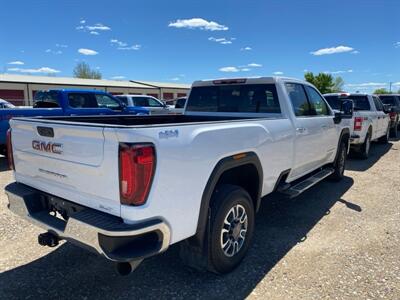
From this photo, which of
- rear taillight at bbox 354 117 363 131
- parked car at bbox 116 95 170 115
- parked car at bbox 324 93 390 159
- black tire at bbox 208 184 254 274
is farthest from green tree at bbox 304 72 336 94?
black tire at bbox 208 184 254 274

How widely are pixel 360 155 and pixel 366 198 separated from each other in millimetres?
4125

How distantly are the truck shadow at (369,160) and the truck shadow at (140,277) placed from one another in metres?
5.10

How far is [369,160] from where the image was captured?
32.2 ft

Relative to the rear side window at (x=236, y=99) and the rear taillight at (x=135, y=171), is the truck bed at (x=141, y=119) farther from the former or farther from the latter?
the rear taillight at (x=135, y=171)

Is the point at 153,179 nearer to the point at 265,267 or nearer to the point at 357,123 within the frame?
the point at 265,267

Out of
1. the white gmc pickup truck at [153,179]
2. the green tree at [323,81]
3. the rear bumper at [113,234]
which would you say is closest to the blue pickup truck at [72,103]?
the white gmc pickup truck at [153,179]

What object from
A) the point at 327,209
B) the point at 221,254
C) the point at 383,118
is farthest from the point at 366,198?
the point at 383,118

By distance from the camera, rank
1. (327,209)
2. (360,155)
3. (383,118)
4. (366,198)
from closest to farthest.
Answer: (327,209) → (366,198) → (360,155) → (383,118)

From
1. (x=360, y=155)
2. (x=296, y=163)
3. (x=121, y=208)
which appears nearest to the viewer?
(x=121, y=208)

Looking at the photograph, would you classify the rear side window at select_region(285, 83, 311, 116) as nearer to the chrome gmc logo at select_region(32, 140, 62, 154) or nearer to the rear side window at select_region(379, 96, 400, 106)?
the chrome gmc logo at select_region(32, 140, 62, 154)

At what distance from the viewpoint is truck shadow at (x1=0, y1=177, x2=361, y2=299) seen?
314 cm

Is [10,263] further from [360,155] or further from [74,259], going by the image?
[360,155]

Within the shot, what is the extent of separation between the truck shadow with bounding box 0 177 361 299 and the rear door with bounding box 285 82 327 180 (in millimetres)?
999

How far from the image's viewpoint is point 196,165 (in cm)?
275
